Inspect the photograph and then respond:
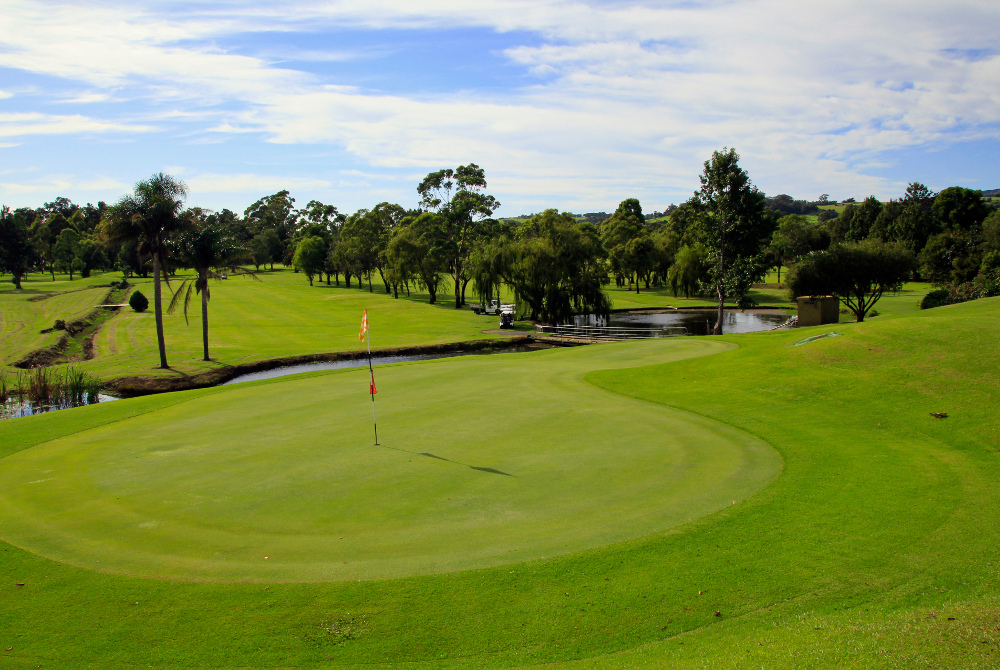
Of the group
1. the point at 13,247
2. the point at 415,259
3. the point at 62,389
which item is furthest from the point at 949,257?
the point at 13,247

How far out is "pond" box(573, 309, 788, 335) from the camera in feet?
208

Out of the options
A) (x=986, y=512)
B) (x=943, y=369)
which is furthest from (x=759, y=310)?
(x=986, y=512)

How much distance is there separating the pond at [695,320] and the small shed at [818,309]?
7422mm

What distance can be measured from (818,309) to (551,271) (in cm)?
2574

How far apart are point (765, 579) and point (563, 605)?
3.24 m

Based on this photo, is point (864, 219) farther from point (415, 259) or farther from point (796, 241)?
point (415, 259)

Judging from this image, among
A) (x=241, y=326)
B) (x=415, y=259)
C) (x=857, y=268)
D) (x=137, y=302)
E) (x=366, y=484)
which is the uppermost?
(x=415, y=259)

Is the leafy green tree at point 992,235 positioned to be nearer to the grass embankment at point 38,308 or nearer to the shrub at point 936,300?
the shrub at point 936,300

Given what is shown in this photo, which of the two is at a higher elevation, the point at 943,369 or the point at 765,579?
the point at 943,369

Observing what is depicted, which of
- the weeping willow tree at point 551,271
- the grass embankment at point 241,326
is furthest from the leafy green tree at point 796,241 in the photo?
the grass embankment at point 241,326

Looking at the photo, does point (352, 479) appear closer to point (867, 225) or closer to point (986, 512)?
point (986, 512)

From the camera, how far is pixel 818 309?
51750 millimetres

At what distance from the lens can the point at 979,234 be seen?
248 ft

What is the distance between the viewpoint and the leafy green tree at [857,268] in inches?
2034
